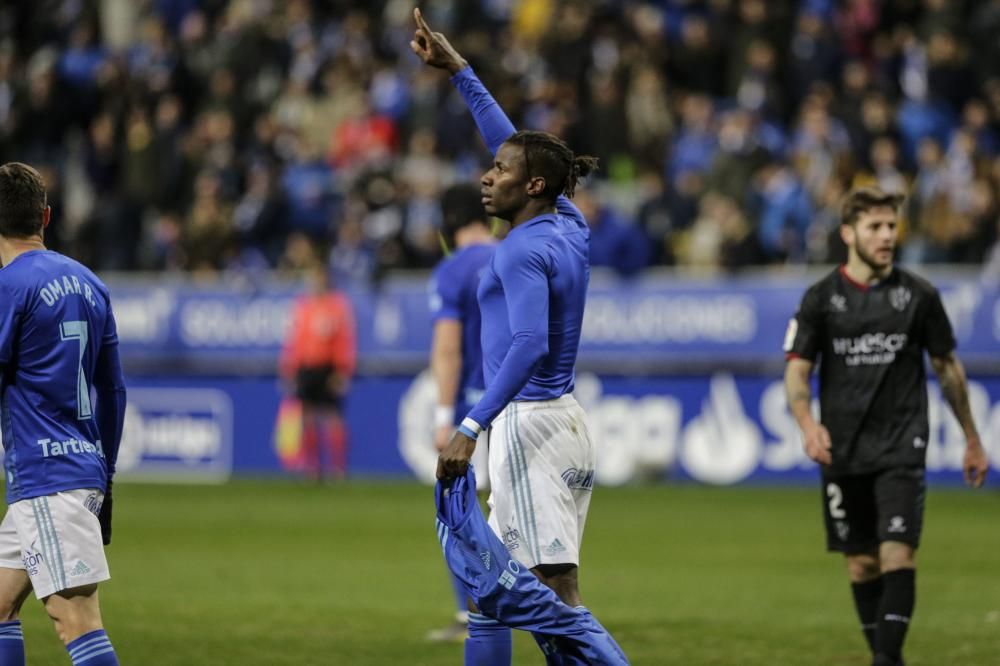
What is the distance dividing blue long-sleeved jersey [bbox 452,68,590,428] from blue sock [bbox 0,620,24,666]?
1935 mm

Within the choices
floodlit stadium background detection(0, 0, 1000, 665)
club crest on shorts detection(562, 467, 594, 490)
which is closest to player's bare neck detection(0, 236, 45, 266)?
club crest on shorts detection(562, 467, 594, 490)

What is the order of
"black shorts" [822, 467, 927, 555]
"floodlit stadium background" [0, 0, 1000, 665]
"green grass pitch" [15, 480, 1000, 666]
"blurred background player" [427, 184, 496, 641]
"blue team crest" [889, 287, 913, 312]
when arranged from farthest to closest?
"floodlit stadium background" [0, 0, 1000, 665]
"blurred background player" [427, 184, 496, 641]
"green grass pitch" [15, 480, 1000, 666]
"blue team crest" [889, 287, 913, 312]
"black shorts" [822, 467, 927, 555]

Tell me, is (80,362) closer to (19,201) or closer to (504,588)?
(19,201)

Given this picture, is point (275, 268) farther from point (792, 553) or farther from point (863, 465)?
point (863, 465)

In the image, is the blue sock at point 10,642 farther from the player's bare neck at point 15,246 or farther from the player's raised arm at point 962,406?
the player's raised arm at point 962,406

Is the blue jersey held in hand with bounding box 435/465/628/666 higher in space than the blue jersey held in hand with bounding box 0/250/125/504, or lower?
lower

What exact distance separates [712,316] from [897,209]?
36.2 feet

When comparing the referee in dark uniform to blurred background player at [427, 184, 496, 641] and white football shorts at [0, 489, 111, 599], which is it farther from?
white football shorts at [0, 489, 111, 599]

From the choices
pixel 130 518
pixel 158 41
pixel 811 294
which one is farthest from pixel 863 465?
pixel 158 41

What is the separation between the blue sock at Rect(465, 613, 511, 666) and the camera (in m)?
7.23

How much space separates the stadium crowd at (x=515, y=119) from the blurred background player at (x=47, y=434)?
13.2 meters

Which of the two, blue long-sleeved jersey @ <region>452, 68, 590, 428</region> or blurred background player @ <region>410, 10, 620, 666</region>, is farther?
blurred background player @ <region>410, 10, 620, 666</region>

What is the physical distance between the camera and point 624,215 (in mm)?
22000

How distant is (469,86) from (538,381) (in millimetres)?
1572
